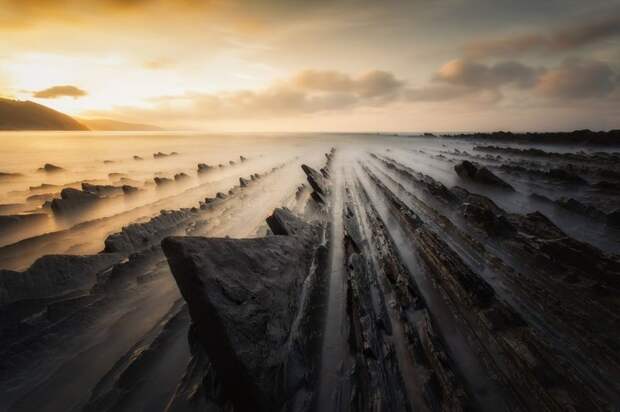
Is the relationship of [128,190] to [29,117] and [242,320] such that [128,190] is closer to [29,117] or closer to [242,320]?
[242,320]

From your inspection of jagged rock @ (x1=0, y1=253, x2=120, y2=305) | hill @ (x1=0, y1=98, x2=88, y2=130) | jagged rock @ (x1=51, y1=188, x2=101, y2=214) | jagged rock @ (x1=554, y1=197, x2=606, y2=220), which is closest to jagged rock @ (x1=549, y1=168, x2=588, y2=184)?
jagged rock @ (x1=554, y1=197, x2=606, y2=220)

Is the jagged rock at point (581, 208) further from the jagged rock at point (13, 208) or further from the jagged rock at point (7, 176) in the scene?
the jagged rock at point (7, 176)

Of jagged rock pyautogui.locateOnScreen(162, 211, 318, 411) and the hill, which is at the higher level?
the hill

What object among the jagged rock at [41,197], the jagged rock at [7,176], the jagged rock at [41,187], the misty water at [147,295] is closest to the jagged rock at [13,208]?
the misty water at [147,295]

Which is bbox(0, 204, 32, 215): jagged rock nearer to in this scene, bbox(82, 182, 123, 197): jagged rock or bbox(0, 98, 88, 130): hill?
bbox(82, 182, 123, 197): jagged rock

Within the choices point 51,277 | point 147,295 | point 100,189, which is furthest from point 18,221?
point 147,295

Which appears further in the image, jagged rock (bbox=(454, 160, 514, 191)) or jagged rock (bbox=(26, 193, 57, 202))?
jagged rock (bbox=(454, 160, 514, 191))
